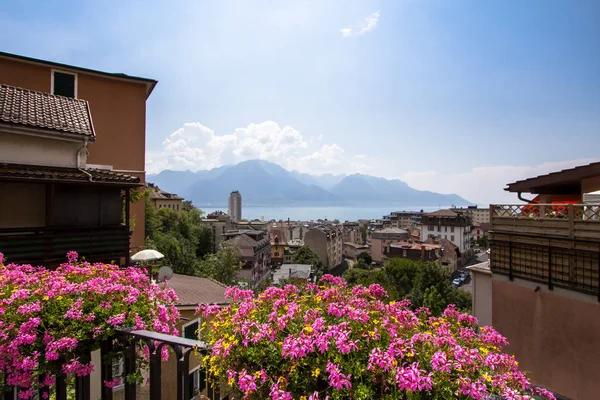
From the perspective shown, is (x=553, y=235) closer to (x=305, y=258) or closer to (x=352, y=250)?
(x=305, y=258)

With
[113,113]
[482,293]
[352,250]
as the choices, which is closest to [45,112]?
[113,113]

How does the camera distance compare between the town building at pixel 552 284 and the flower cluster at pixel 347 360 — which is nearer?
the flower cluster at pixel 347 360

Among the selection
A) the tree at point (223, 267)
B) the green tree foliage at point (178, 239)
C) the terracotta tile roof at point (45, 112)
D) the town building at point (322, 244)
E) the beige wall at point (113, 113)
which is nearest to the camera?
the terracotta tile roof at point (45, 112)

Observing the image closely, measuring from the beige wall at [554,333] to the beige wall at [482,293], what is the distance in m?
1.40

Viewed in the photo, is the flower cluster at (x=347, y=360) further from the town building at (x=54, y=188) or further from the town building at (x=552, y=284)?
the town building at (x=552, y=284)

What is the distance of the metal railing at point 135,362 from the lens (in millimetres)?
1986

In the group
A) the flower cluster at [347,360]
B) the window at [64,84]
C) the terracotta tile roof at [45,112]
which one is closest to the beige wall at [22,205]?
the terracotta tile roof at [45,112]

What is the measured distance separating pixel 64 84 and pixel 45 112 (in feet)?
24.1

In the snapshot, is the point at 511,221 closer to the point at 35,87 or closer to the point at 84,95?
the point at 84,95

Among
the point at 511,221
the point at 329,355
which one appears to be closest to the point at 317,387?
the point at 329,355

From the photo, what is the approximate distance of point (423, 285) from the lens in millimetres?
33781

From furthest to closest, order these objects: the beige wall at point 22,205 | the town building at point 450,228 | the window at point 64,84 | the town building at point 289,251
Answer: the town building at point 450,228
the town building at point 289,251
the window at point 64,84
the beige wall at point 22,205

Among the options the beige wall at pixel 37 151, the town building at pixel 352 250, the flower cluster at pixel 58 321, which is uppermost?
the beige wall at pixel 37 151

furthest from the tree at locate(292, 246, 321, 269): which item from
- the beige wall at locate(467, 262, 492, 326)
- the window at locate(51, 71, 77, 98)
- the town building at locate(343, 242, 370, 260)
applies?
the window at locate(51, 71, 77, 98)
